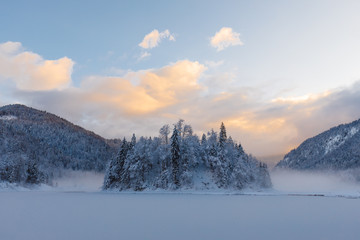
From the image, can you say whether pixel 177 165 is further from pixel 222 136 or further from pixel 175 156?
pixel 222 136

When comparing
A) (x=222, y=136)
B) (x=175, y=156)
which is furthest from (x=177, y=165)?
(x=222, y=136)

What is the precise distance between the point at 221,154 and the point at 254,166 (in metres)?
29.5

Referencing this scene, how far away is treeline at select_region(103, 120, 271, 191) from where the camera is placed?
3418 inches

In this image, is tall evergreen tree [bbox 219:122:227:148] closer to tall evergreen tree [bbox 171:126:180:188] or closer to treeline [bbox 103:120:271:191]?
→ treeline [bbox 103:120:271:191]

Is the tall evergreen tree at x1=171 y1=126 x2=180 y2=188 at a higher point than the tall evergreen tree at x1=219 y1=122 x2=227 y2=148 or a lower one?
lower

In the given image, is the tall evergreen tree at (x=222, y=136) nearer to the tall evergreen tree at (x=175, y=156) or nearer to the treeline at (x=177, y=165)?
the treeline at (x=177, y=165)

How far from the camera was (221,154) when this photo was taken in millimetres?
93688

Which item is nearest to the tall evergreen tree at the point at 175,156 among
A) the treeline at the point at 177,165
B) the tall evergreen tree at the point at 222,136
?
the treeline at the point at 177,165

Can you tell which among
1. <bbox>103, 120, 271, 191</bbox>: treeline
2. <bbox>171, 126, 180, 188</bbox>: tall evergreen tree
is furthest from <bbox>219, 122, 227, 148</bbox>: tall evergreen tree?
<bbox>171, 126, 180, 188</bbox>: tall evergreen tree

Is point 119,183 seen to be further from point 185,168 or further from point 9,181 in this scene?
point 9,181

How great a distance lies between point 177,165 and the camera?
286 ft

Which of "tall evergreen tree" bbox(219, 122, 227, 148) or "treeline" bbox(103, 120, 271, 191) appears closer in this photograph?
"treeline" bbox(103, 120, 271, 191)

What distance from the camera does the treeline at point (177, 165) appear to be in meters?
86.8

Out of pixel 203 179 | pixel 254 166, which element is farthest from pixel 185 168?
pixel 254 166
